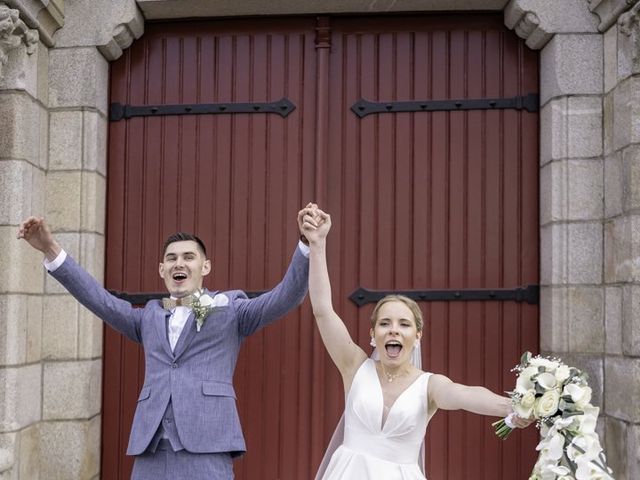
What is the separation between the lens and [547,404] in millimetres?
2342

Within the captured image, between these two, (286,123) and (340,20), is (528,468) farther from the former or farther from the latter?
(340,20)

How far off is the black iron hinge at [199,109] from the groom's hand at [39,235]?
1533mm

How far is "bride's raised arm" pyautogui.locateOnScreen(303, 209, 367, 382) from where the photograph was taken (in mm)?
2715

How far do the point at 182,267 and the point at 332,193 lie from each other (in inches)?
56.2

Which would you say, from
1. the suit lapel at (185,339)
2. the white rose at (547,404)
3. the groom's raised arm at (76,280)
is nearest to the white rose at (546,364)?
the white rose at (547,404)

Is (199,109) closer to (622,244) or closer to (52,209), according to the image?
(52,209)

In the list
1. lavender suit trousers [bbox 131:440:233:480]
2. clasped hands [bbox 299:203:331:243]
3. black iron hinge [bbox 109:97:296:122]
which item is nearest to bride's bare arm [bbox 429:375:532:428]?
clasped hands [bbox 299:203:331:243]

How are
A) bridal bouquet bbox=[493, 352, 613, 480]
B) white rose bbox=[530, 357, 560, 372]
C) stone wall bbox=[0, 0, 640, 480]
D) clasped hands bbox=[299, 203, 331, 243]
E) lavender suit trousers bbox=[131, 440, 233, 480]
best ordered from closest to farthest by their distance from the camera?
bridal bouquet bbox=[493, 352, 613, 480] → white rose bbox=[530, 357, 560, 372] → clasped hands bbox=[299, 203, 331, 243] → lavender suit trousers bbox=[131, 440, 233, 480] → stone wall bbox=[0, 0, 640, 480]

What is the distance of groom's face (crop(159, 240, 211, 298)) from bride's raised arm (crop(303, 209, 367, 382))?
496 millimetres

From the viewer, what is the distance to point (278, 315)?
295cm

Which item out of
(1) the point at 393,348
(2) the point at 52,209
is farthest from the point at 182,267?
(2) the point at 52,209

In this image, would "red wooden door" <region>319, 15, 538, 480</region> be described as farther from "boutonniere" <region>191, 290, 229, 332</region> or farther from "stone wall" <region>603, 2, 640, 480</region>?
"boutonniere" <region>191, 290, 229, 332</region>

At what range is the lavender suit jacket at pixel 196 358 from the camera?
9.26ft

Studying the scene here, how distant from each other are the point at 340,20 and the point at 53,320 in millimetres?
2250
